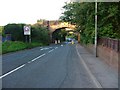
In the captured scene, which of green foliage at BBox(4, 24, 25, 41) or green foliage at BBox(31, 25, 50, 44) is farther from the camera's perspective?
green foliage at BBox(31, 25, 50, 44)

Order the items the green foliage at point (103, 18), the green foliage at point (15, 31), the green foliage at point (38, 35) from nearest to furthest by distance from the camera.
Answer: the green foliage at point (103, 18)
the green foliage at point (15, 31)
the green foliage at point (38, 35)

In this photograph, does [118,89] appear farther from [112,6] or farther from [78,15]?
[78,15]

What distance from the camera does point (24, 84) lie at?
13.0m

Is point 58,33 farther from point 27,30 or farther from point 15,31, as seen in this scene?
point 27,30

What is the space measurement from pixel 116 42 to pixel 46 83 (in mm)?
7825

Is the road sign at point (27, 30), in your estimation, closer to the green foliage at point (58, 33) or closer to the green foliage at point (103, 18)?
the green foliage at point (103, 18)

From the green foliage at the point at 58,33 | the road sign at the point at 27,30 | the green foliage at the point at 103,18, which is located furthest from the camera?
the green foliage at the point at 58,33

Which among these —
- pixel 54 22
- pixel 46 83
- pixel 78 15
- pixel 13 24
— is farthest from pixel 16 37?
pixel 46 83

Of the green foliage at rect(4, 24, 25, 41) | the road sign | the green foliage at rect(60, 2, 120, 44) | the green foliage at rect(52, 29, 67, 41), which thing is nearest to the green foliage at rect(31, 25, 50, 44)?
the green foliage at rect(4, 24, 25, 41)

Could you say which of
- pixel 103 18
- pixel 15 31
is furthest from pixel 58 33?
pixel 103 18

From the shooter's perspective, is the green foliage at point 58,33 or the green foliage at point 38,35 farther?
the green foliage at point 58,33

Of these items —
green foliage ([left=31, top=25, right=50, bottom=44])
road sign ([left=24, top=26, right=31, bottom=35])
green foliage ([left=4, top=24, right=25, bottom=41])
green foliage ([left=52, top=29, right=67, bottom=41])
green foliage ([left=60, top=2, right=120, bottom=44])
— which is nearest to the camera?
green foliage ([left=60, top=2, right=120, bottom=44])

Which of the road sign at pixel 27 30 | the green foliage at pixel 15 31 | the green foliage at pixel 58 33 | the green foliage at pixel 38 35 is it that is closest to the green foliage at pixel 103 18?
the road sign at pixel 27 30

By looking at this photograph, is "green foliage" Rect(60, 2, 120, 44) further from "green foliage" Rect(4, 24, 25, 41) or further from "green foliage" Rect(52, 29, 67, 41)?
"green foliage" Rect(52, 29, 67, 41)
